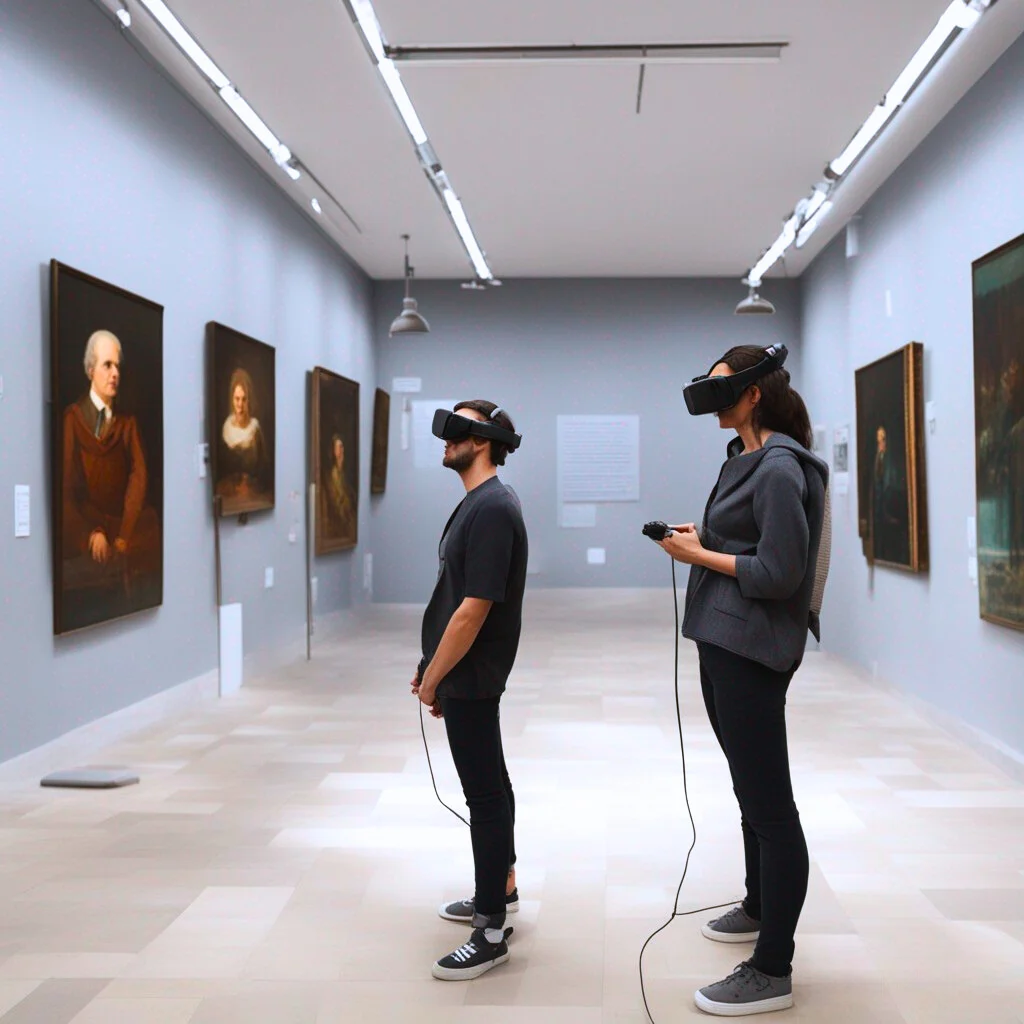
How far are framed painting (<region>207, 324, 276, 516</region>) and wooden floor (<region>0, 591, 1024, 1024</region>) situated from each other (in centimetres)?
198

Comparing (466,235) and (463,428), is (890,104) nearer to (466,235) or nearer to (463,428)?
(463,428)

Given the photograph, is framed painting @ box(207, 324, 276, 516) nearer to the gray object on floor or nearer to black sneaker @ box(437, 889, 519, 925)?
the gray object on floor

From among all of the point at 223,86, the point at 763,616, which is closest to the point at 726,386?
the point at 763,616

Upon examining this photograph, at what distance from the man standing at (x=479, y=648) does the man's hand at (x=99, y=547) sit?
366 cm

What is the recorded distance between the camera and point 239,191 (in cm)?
951

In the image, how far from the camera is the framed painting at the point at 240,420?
28.6 ft

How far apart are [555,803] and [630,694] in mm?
3428

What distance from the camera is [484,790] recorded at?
3.47 m

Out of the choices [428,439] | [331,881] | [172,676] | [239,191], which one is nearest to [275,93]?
[239,191]

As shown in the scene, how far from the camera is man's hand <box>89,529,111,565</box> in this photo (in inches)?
259

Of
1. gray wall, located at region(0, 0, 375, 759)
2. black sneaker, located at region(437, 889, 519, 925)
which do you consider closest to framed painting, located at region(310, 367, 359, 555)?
gray wall, located at region(0, 0, 375, 759)

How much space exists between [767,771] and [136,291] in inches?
226

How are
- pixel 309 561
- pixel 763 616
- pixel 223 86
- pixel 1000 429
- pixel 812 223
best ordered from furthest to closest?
1. pixel 812 223
2. pixel 309 561
3. pixel 223 86
4. pixel 1000 429
5. pixel 763 616

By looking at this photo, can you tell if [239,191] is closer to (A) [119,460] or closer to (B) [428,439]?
(A) [119,460]
